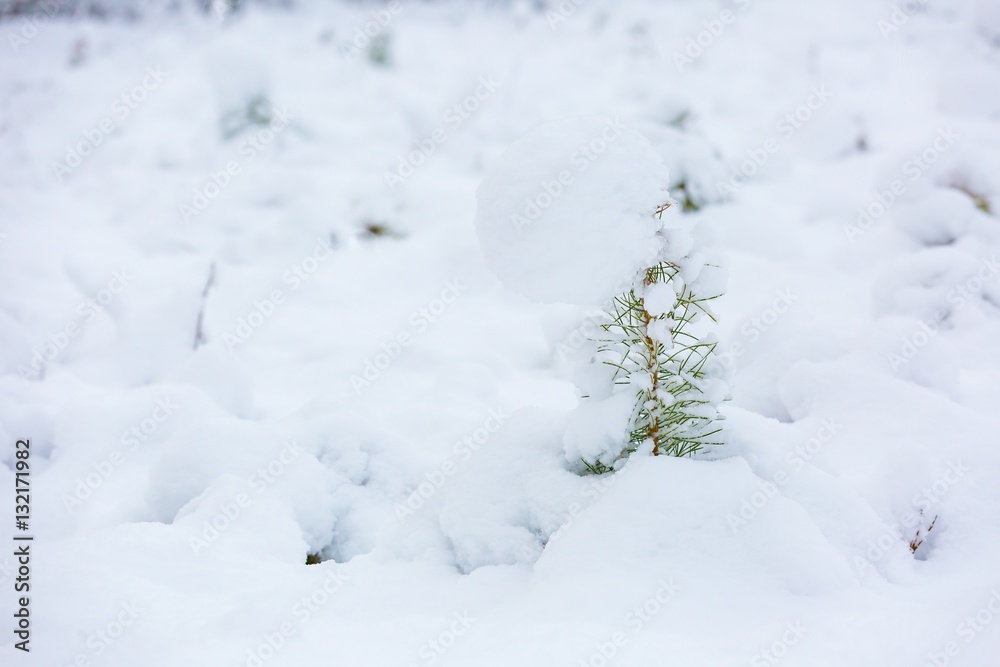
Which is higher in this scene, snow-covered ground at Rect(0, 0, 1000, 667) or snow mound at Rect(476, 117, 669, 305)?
snow mound at Rect(476, 117, 669, 305)

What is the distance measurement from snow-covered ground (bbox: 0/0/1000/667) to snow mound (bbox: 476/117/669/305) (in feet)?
0.38

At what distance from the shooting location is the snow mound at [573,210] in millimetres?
1529

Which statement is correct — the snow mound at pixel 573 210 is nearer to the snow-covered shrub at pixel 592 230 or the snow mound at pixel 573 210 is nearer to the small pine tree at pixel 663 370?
the snow-covered shrub at pixel 592 230

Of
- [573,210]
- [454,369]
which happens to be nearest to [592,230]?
[573,210]

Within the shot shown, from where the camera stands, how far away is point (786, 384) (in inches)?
112

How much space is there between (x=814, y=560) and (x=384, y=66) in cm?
875

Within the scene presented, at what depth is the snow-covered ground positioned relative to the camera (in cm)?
154

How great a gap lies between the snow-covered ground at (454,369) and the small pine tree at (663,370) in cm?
10

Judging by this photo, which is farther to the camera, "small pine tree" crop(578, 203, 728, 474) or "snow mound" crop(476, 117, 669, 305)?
"small pine tree" crop(578, 203, 728, 474)

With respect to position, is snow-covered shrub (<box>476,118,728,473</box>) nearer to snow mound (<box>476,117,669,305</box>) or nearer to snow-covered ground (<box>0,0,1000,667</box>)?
snow mound (<box>476,117,669,305</box>)

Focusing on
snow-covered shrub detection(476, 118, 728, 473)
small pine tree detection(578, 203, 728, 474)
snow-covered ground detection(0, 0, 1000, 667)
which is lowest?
snow-covered ground detection(0, 0, 1000, 667)

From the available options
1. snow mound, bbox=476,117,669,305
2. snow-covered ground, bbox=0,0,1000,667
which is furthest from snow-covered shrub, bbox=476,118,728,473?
snow-covered ground, bbox=0,0,1000,667

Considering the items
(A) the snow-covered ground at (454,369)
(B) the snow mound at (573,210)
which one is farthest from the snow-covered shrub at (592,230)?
(A) the snow-covered ground at (454,369)

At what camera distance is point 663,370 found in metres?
1.78
